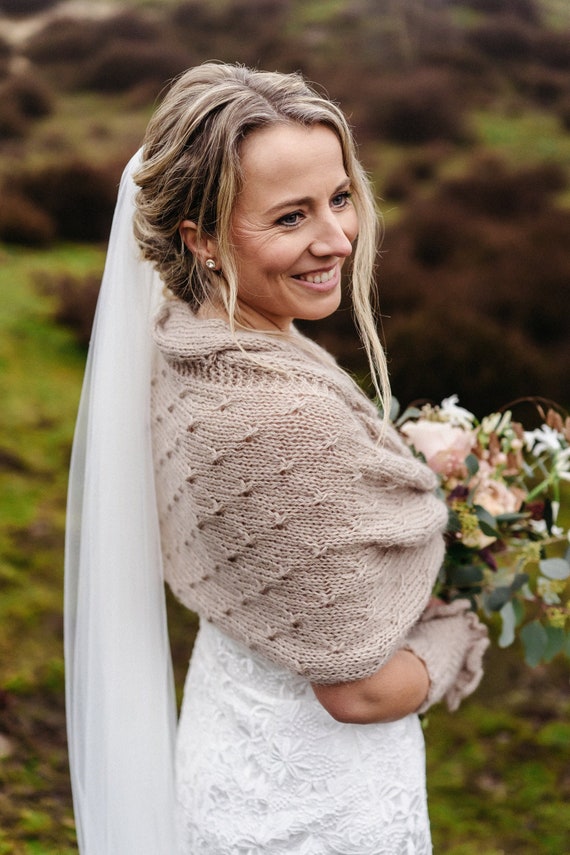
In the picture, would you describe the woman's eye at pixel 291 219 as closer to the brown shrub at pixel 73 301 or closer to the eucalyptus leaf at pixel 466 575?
the eucalyptus leaf at pixel 466 575

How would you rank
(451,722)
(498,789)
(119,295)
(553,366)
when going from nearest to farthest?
(119,295)
(498,789)
(451,722)
(553,366)

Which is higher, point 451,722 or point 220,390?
point 220,390

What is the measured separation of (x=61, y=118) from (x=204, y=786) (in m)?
5.42

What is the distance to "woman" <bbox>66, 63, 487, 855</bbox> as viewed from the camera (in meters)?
1.45

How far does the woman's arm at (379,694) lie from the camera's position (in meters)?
1.52

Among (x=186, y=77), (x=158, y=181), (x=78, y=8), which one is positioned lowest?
(x=158, y=181)

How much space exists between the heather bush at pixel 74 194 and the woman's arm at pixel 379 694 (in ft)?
15.2

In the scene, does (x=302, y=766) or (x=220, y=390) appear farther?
(x=302, y=766)

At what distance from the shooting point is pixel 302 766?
1636 millimetres

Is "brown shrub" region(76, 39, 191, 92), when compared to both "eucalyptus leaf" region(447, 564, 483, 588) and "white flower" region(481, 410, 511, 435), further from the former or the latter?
"eucalyptus leaf" region(447, 564, 483, 588)

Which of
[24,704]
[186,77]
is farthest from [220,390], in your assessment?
[24,704]

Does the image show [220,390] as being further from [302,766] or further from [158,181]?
[302,766]

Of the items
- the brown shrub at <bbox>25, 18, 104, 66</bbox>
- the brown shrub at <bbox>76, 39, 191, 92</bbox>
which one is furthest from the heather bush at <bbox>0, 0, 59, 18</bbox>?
the brown shrub at <bbox>76, 39, 191, 92</bbox>

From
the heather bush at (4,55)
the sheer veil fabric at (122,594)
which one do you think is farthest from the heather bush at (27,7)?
the sheer veil fabric at (122,594)
